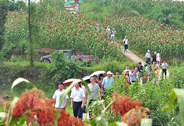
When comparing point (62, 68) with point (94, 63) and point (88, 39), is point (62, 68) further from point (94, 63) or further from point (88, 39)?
point (88, 39)

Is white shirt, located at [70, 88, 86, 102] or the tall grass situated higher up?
the tall grass

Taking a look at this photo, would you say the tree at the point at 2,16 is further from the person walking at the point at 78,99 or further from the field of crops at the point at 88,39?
the person walking at the point at 78,99

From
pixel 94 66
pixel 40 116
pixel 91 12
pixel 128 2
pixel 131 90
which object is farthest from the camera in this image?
pixel 128 2

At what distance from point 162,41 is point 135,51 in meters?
2.57

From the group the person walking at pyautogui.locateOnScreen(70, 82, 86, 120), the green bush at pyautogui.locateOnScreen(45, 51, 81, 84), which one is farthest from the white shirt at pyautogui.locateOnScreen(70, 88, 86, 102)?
the green bush at pyautogui.locateOnScreen(45, 51, 81, 84)

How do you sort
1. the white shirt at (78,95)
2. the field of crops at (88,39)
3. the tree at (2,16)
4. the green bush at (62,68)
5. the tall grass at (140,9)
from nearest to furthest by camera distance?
the white shirt at (78,95) < the green bush at (62,68) < the tree at (2,16) < the field of crops at (88,39) < the tall grass at (140,9)

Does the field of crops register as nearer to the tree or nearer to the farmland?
the farmland

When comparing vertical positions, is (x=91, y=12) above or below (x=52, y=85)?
above

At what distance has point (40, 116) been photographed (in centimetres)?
288

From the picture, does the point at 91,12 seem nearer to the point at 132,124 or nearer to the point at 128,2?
the point at 128,2

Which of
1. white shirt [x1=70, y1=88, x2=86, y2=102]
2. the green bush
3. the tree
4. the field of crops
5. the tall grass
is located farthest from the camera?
the tall grass

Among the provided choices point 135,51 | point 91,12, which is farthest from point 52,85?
point 91,12

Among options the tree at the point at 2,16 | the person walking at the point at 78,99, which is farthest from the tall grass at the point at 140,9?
the person walking at the point at 78,99

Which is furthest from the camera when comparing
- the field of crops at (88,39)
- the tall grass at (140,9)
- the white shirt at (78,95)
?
the tall grass at (140,9)
